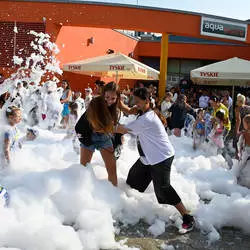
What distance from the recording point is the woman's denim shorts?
459 centimetres

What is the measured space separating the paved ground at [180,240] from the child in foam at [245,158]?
151 cm

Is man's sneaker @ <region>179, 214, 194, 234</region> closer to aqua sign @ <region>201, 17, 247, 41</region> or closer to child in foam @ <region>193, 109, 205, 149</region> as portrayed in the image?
child in foam @ <region>193, 109, 205, 149</region>

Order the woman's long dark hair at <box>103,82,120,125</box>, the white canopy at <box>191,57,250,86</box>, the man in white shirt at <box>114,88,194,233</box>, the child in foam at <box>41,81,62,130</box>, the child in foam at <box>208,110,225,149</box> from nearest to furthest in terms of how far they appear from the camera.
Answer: the man in white shirt at <box>114,88,194,233</box> < the woman's long dark hair at <box>103,82,120,125</box> < the child in foam at <box>208,110,225,149</box> < the child in foam at <box>41,81,62,130</box> < the white canopy at <box>191,57,250,86</box>

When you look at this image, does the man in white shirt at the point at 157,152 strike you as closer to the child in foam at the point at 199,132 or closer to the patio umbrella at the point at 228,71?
the child in foam at the point at 199,132

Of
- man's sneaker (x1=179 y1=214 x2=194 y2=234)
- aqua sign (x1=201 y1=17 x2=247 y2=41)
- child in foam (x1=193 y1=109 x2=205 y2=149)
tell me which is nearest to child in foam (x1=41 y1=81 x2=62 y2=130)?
child in foam (x1=193 y1=109 x2=205 y2=149)

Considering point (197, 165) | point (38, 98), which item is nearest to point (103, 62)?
point (38, 98)

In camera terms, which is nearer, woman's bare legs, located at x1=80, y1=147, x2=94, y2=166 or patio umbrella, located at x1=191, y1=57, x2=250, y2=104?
woman's bare legs, located at x1=80, y1=147, x2=94, y2=166

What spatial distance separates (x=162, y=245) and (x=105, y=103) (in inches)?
66.8

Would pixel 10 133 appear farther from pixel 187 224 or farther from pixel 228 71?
pixel 228 71

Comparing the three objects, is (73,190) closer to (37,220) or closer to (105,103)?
(37,220)

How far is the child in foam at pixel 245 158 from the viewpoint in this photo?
5.52 meters

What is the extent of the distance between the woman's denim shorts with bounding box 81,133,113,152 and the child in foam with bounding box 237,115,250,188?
216cm

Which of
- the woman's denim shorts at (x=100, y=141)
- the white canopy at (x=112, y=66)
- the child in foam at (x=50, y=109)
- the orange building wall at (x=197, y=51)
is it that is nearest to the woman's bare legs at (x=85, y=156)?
the woman's denim shorts at (x=100, y=141)

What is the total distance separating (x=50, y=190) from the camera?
4.23 metres
